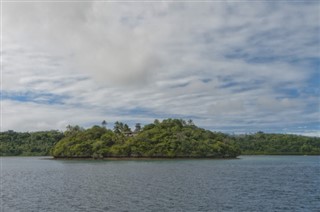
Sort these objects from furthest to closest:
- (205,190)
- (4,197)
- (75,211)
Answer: (205,190) < (4,197) < (75,211)

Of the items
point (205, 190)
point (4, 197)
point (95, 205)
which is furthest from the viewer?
point (205, 190)

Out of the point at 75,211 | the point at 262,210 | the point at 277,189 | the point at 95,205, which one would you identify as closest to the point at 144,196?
the point at 95,205

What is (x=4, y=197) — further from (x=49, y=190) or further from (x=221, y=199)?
(x=221, y=199)

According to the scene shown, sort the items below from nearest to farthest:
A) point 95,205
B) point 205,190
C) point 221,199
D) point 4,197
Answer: point 95,205 < point 221,199 < point 4,197 < point 205,190

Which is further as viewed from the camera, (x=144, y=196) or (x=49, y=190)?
(x=49, y=190)

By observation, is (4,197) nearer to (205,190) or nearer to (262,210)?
(205,190)

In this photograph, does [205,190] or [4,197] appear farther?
[205,190]

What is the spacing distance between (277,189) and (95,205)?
30.5 m

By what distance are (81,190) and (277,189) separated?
3185 centimetres

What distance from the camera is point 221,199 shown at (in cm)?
4891

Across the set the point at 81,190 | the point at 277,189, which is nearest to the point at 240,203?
the point at 277,189

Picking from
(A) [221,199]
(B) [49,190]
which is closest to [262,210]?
(A) [221,199]

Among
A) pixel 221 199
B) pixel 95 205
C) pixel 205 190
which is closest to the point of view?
pixel 95 205

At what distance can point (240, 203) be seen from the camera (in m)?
46.0
